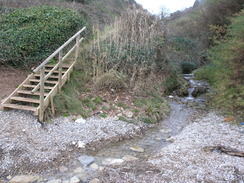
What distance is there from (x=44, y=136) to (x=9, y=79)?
9.43 feet

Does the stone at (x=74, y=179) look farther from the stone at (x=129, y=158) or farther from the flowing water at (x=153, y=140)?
the stone at (x=129, y=158)

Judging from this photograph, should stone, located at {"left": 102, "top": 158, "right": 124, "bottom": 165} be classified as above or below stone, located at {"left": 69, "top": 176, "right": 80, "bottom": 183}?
above

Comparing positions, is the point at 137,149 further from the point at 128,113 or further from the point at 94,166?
the point at 128,113

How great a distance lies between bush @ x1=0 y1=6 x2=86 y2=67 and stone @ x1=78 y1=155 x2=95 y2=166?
4094 millimetres

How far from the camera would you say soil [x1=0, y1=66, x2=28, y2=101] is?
628 cm

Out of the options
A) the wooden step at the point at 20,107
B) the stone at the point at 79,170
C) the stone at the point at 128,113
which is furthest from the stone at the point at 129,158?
the wooden step at the point at 20,107

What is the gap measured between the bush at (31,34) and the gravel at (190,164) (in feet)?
15.9

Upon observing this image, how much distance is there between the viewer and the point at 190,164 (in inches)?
158

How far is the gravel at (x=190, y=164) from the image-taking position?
3.63 meters

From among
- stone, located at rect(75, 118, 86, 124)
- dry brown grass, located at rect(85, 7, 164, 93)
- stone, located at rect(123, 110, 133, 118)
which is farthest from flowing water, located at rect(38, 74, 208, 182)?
dry brown grass, located at rect(85, 7, 164, 93)

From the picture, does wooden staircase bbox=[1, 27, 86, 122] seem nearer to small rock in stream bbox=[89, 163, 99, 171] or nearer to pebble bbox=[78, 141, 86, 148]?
pebble bbox=[78, 141, 86, 148]

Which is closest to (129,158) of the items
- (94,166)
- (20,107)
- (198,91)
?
(94,166)

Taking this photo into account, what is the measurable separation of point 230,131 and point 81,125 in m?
3.56

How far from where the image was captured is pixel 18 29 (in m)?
7.21
